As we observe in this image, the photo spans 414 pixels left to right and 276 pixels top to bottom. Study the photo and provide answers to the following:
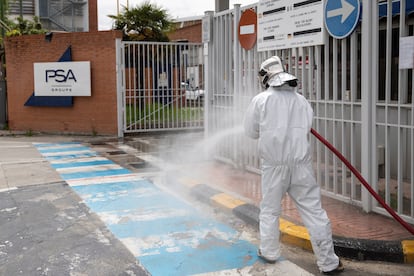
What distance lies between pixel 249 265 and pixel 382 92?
9.76ft

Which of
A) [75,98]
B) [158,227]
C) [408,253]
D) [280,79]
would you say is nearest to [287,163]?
[280,79]

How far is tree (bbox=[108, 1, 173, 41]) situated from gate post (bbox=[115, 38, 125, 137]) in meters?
2.16

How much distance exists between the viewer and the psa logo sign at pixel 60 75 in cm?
1476

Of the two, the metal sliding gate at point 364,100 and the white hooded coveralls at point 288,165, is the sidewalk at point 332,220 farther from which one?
the white hooded coveralls at point 288,165

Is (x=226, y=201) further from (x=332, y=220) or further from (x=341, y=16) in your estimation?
(x=341, y=16)

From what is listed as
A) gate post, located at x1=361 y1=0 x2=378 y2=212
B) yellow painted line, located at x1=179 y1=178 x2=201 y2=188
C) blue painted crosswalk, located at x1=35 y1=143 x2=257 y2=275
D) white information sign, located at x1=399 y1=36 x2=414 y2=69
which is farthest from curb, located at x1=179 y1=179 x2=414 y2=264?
white information sign, located at x1=399 y1=36 x2=414 y2=69

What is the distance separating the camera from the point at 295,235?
5.34 metres

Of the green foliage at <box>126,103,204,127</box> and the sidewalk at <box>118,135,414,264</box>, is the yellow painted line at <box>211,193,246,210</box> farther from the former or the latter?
the green foliage at <box>126,103,204,127</box>

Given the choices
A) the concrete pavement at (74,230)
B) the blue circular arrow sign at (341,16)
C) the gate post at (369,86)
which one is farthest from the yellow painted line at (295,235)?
the blue circular arrow sign at (341,16)

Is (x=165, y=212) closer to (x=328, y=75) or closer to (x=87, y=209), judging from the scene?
A: (x=87, y=209)

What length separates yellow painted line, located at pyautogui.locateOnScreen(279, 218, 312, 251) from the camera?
5.23 m

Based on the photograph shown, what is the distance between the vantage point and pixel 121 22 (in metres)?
16.6

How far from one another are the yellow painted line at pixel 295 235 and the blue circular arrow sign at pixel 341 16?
2.30 m

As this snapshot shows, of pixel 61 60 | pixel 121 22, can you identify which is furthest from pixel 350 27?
pixel 121 22
